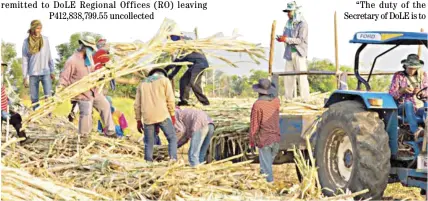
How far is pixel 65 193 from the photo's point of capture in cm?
798

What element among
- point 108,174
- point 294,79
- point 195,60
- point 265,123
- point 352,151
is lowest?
point 108,174

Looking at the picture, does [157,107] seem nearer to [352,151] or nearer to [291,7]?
[352,151]

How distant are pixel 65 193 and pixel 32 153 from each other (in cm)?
361

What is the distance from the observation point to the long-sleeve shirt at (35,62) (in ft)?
46.8

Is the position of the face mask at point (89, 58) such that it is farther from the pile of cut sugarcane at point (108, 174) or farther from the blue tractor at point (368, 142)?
the blue tractor at point (368, 142)

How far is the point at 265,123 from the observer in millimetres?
10766

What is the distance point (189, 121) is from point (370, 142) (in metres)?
3.32

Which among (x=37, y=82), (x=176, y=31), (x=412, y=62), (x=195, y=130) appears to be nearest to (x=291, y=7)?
(x=176, y=31)

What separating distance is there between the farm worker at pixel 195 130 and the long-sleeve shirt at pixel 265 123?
2.78ft

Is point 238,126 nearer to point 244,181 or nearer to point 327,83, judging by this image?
point 244,181

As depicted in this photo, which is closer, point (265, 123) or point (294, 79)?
point (265, 123)

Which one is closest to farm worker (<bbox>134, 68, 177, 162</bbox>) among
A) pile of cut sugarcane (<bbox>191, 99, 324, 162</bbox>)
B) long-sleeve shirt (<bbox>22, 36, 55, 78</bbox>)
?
pile of cut sugarcane (<bbox>191, 99, 324, 162</bbox>)

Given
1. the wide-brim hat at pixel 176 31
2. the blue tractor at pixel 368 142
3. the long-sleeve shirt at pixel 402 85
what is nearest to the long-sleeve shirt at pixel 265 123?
the blue tractor at pixel 368 142

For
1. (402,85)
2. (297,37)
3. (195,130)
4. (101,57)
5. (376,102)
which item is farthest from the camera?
(297,37)
